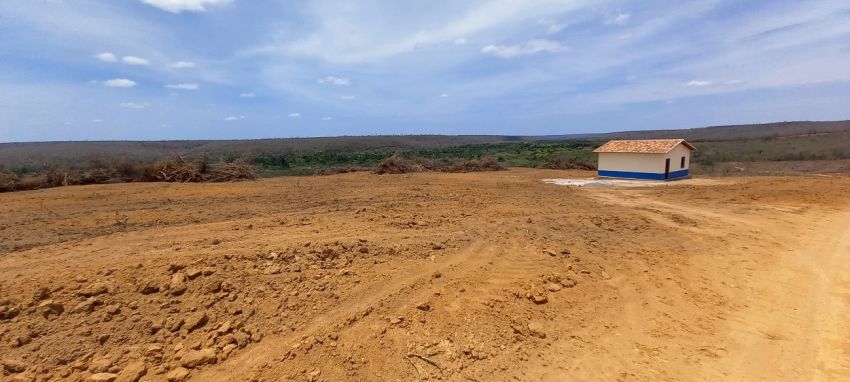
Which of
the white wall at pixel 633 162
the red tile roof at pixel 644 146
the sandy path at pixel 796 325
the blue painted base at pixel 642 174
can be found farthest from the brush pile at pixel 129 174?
the sandy path at pixel 796 325

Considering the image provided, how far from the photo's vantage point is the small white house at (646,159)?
68.7 feet

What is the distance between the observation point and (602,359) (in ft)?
13.2

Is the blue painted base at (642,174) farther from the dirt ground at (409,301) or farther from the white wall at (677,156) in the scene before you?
the dirt ground at (409,301)

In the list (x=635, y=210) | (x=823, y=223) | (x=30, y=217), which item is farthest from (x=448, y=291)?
(x=823, y=223)

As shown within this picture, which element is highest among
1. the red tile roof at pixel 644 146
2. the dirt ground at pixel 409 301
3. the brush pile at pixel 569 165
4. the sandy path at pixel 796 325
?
the red tile roof at pixel 644 146

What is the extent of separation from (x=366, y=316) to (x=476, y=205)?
23.2 ft

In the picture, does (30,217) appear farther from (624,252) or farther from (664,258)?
(664,258)

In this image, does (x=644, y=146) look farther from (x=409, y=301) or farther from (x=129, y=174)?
(x=129, y=174)

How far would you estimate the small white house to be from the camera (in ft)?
68.7

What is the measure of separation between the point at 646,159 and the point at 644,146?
0.79 m

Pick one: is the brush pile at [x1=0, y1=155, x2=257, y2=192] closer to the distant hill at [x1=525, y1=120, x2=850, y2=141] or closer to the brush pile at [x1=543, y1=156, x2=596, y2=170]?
the brush pile at [x1=543, y1=156, x2=596, y2=170]

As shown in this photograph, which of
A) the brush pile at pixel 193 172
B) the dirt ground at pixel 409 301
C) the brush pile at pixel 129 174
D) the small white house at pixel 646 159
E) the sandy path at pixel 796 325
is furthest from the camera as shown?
the small white house at pixel 646 159

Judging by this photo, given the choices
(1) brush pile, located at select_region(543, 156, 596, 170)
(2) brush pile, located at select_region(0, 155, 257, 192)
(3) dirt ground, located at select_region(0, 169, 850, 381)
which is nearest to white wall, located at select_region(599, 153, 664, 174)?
(1) brush pile, located at select_region(543, 156, 596, 170)

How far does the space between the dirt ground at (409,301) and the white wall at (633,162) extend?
1302cm
